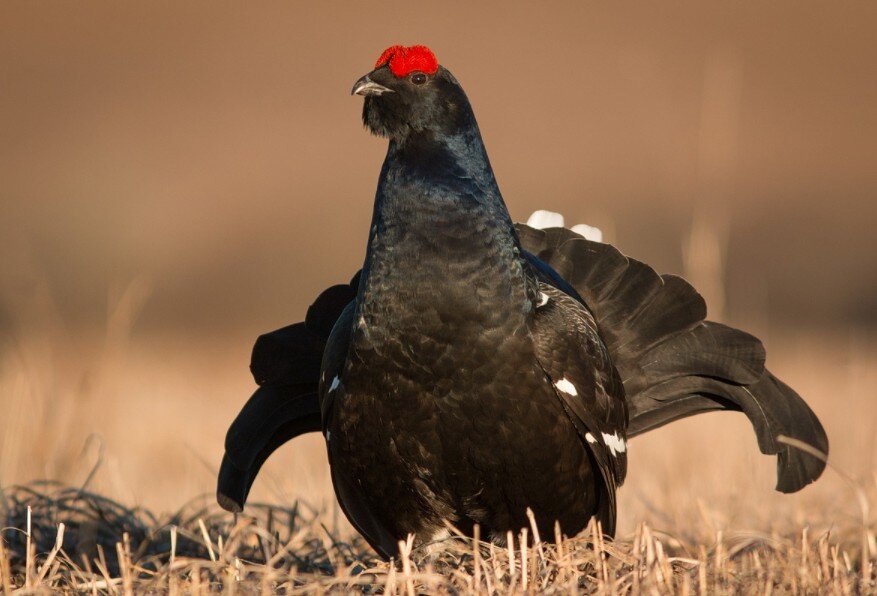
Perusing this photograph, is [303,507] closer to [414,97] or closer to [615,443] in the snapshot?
[615,443]

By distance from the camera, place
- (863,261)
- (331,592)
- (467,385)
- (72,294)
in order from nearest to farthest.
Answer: (331,592) → (467,385) → (72,294) → (863,261)

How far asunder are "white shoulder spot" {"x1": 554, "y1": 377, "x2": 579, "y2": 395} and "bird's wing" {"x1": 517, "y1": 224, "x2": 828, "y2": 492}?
1.68 ft

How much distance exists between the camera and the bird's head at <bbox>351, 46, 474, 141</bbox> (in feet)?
12.6

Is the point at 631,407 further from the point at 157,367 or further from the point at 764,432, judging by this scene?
the point at 157,367

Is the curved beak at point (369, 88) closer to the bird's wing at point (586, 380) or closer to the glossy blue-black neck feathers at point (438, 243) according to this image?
the glossy blue-black neck feathers at point (438, 243)

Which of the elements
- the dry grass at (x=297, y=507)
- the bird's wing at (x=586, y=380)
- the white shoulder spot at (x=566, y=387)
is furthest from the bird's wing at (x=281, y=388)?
the white shoulder spot at (x=566, y=387)

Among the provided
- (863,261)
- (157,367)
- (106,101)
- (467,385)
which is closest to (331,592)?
(467,385)

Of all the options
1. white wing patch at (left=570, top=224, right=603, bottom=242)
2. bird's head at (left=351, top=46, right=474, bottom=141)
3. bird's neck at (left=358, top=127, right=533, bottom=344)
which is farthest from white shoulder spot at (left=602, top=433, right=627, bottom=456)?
bird's head at (left=351, top=46, right=474, bottom=141)

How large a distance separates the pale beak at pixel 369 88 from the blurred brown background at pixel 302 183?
1.69m

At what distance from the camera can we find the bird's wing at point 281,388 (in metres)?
4.17

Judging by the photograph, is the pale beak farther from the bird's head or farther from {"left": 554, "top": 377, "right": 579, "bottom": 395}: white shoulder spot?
{"left": 554, "top": 377, "right": 579, "bottom": 395}: white shoulder spot

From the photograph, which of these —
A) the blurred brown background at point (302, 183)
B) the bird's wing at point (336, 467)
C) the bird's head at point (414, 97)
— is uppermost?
the blurred brown background at point (302, 183)

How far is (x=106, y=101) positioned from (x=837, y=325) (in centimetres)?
1207

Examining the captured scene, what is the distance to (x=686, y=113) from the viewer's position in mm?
18375
